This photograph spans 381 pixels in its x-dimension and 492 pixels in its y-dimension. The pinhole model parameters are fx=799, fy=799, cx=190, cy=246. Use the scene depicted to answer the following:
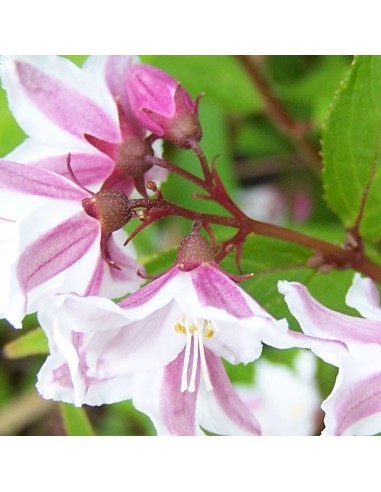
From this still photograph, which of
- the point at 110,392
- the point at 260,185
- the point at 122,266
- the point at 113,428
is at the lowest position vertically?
the point at 113,428

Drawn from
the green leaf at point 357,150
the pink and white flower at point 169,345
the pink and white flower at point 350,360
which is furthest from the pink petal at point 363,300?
the green leaf at point 357,150

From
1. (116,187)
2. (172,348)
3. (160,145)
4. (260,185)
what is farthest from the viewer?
(260,185)

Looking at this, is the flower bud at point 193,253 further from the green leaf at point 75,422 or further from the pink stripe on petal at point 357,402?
the green leaf at point 75,422

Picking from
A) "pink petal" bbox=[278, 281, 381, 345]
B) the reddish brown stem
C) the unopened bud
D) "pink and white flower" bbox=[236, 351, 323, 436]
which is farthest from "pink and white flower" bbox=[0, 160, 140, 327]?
"pink and white flower" bbox=[236, 351, 323, 436]

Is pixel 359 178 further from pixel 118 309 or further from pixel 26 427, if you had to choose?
pixel 26 427

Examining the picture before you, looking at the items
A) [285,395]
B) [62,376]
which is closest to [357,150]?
[62,376]

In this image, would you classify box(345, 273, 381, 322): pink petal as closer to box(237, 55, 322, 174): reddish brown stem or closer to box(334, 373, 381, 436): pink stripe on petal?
box(334, 373, 381, 436): pink stripe on petal

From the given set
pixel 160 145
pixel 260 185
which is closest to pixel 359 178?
pixel 160 145
